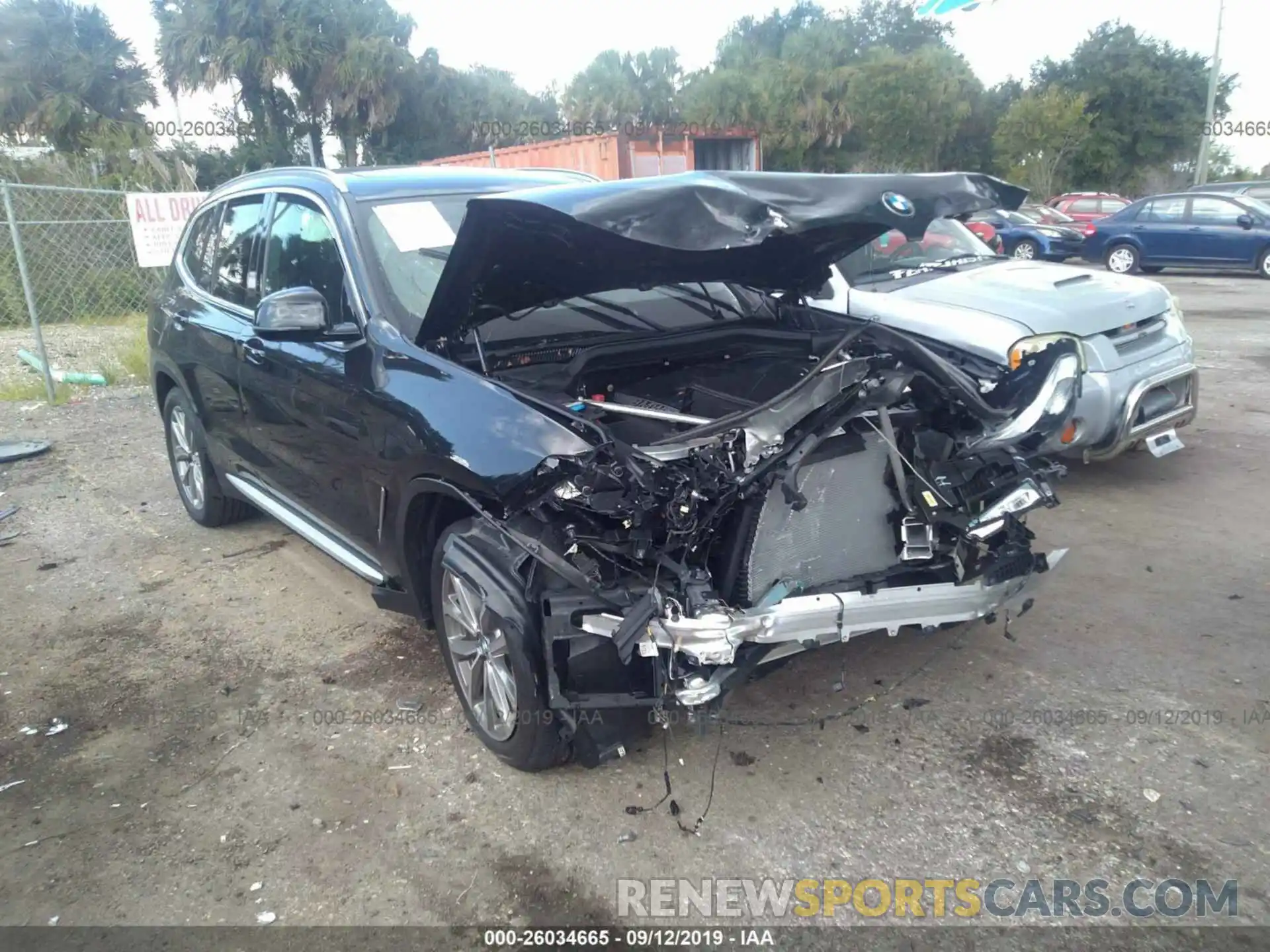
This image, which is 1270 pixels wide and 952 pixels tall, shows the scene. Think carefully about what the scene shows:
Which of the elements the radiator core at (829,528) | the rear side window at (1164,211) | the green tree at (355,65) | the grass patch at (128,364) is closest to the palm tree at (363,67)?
the green tree at (355,65)

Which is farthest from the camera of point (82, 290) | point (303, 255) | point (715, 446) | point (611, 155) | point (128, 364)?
point (611, 155)

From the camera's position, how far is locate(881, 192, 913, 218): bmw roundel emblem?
3.25m

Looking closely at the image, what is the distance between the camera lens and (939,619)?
3213 millimetres

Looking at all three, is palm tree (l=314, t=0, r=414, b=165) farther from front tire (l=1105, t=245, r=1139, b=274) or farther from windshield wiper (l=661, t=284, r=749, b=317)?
windshield wiper (l=661, t=284, r=749, b=317)

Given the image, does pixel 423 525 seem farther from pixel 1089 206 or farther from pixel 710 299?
pixel 1089 206

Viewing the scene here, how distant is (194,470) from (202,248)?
134cm

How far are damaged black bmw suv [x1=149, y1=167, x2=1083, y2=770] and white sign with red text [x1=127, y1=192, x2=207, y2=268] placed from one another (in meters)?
6.33

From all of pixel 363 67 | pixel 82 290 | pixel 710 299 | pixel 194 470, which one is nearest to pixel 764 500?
pixel 710 299

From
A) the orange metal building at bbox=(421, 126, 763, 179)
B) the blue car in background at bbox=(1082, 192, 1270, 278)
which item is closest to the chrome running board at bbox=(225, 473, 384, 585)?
the orange metal building at bbox=(421, 126, 763, 179)

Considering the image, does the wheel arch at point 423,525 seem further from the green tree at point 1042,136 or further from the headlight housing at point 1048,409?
the green tree at point 1042,136

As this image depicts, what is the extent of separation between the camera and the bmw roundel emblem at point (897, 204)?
3.25 metres

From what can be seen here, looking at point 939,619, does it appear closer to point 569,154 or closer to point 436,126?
point 569,154

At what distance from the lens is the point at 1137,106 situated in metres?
36.3

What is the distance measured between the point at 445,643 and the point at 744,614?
1.24 m
